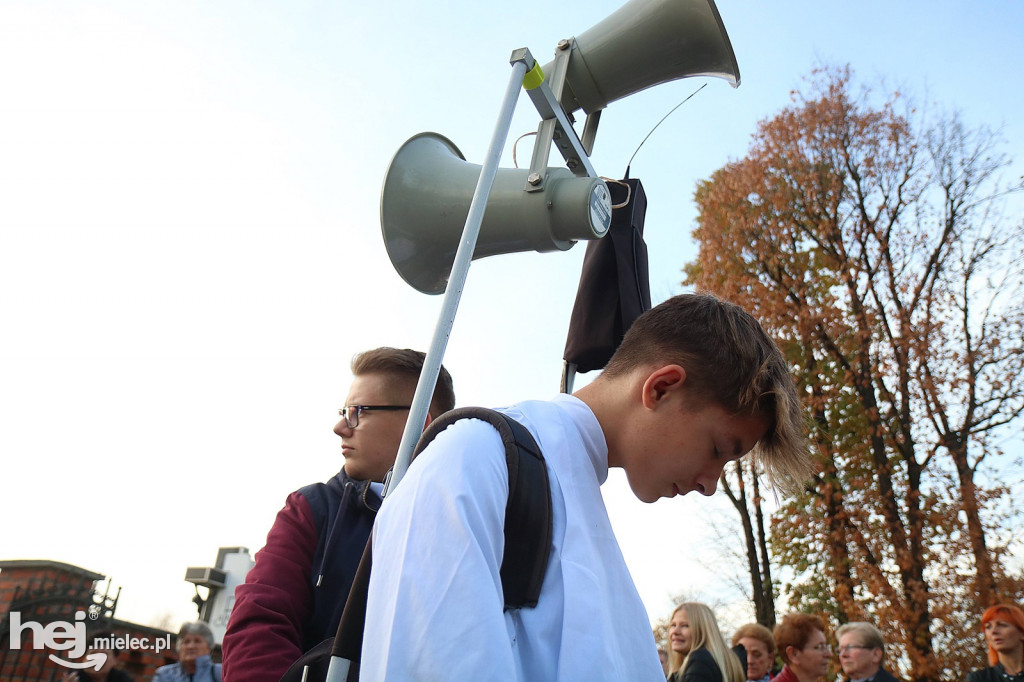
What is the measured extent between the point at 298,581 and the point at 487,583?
3.55ft

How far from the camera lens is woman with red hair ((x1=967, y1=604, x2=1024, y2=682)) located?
4.22 meters

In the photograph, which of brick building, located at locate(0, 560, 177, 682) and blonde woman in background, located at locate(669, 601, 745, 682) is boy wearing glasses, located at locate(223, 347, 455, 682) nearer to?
blonde woman in background, located at locate(669, 601, 745, 682)

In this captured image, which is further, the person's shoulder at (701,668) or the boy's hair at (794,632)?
the boy's hair at (794,632)

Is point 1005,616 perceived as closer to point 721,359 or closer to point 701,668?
point 701,668

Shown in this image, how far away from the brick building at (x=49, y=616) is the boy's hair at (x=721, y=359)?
5958 millimetres

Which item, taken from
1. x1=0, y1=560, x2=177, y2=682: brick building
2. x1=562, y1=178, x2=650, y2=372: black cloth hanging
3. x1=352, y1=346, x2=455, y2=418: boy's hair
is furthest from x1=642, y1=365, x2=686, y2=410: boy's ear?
x1=0, y1=560, x2=177, y2=682: brick building

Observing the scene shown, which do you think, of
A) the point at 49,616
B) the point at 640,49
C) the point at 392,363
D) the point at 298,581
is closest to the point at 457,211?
the point at 392,363

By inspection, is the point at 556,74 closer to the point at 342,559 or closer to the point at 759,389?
the point at 759,389

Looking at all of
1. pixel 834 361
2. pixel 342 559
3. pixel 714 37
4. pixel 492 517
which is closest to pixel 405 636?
pixel 492 517

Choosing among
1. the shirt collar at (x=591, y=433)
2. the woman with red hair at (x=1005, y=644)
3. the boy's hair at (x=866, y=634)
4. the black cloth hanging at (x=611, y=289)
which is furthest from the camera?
the woman with red hair at (x=1005, y=644)

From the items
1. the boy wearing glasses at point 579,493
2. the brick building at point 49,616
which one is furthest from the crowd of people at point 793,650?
the brick building at point 49,616

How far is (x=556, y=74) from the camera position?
221 centimetres

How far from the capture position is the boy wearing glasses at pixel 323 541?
1.64 meters

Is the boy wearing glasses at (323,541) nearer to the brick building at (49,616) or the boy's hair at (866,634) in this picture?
the boy's hair at (866,634)
